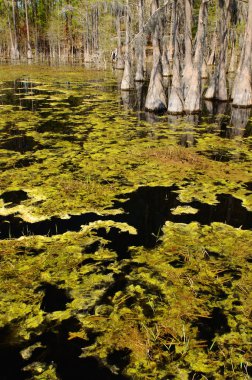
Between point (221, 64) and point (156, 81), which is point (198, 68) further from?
point (221, 64)

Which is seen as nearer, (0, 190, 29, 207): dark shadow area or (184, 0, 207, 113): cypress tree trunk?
(0, 190, 29, 207): dark shadow area

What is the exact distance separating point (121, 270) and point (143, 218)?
5.54 ft

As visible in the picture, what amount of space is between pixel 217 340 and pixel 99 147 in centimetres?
700

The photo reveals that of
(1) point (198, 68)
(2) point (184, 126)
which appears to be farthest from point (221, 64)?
(2) point (184, 126)

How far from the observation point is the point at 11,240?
16.0 ft

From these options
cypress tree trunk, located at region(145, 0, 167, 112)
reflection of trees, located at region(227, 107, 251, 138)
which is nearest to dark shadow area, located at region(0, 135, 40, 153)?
reflection of trees, located at region(227, 107, 251, 138)

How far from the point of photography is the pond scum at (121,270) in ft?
10.0

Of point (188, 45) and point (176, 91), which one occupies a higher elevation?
point (188, 45)

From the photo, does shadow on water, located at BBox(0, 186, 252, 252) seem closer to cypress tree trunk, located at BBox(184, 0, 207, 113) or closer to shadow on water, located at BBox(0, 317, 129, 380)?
shadow on water, located at BBox(0, 317, 129, 380)

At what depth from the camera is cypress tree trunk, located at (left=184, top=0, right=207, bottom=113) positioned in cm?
1493

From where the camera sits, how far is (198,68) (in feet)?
49.5

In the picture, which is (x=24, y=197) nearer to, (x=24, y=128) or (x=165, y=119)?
(x=24, y=128)

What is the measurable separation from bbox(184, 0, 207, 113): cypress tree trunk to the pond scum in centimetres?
686

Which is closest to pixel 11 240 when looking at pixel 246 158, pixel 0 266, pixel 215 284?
pixel 0 266
